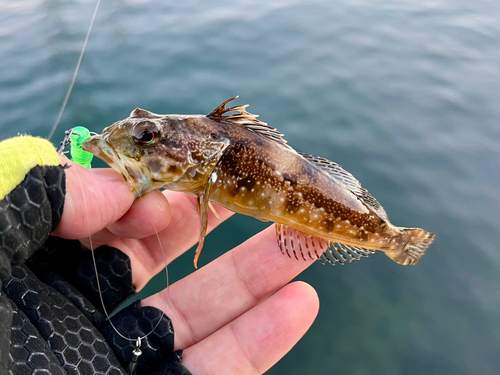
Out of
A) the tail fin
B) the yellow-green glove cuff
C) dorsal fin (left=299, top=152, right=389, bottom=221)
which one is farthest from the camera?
the tail fin

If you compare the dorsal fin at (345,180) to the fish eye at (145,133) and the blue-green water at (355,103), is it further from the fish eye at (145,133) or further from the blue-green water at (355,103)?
the fish eye at (145,133)

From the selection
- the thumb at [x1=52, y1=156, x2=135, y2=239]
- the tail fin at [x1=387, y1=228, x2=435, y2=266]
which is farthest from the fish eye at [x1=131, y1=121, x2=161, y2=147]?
the tail fin at [x1=387, y1=228, x2=435, y2=266]

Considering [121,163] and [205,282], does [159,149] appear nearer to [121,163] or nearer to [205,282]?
[121,163]

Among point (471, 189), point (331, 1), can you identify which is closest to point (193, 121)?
point (471, 189)

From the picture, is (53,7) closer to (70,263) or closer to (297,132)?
A: (297,132)

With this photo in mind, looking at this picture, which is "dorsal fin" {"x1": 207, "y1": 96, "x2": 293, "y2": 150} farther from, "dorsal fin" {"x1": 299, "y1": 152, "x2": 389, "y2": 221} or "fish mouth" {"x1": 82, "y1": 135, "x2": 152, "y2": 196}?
"fish mouth" {"x1": 82, "y1": 135, "x2": 152, "y2": 196}

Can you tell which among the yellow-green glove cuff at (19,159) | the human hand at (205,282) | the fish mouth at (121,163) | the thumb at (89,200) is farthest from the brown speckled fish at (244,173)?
the yellow-green glove cuff at (19,159)
